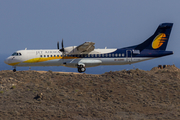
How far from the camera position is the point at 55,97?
1614 inches

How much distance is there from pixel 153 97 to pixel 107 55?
39.1 ft

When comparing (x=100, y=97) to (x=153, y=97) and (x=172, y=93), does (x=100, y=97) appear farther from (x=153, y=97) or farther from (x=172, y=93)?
(x=172, y=93)

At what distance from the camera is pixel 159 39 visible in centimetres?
4350

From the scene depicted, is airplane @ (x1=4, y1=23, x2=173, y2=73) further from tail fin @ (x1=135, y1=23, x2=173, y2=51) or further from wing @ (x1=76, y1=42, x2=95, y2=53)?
tail fin @ (x1=135, y1=23, x2=173, y2=51)

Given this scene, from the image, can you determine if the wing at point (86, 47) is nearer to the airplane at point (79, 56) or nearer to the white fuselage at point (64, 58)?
the airplane at point (79, 56)

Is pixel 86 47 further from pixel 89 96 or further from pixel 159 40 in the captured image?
pixel 159 40

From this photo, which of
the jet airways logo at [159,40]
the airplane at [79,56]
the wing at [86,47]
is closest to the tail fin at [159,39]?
the jet airways logo at [159,40]

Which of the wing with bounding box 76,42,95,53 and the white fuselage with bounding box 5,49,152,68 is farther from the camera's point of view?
the white fuselage with bounding box 5,49,152,68

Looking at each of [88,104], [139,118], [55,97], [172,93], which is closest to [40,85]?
[55,97]

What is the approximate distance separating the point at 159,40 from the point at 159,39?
8.5 inches

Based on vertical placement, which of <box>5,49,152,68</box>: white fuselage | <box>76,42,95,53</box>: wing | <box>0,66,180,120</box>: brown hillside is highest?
<box>76,42,95,53</box>: wing

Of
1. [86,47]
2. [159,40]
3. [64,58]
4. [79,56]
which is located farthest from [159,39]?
[64,58]

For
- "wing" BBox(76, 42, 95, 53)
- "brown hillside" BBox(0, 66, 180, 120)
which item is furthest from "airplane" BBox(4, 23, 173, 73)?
"brown hillside" BBox(0, 66, 180, 120)

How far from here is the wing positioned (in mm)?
38213
